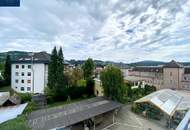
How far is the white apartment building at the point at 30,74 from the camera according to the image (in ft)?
96.7

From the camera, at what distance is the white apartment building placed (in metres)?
29.5

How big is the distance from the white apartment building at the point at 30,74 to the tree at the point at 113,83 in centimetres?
1229

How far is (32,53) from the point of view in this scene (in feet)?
107

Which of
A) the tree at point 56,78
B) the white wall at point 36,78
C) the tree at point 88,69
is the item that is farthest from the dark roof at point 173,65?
the white wall at point 36,78

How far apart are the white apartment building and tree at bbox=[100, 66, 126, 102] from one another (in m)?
12.3

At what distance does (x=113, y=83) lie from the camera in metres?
20.6

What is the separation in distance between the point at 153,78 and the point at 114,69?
25350 millimetres

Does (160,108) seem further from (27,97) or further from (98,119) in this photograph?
(27,97)

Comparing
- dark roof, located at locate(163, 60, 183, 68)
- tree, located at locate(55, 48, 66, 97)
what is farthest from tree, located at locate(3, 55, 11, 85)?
dark roof, located at locate(163, 60, 183, 68)

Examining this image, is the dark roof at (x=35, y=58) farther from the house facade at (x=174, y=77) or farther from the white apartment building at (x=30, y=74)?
the house facade at (x=174, y=77)

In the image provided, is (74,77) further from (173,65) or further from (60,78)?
(173,65)

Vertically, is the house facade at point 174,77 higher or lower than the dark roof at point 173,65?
lower

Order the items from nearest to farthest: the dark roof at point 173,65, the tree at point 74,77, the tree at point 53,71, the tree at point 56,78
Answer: the tree at point 56,78
the tree at point 53,71
the tree at point 74,77
the dark roof at point 173,65

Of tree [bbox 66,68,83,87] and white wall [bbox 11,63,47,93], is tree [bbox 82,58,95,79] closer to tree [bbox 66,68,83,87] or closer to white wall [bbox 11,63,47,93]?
tree [bbox 66,68,83,87]
